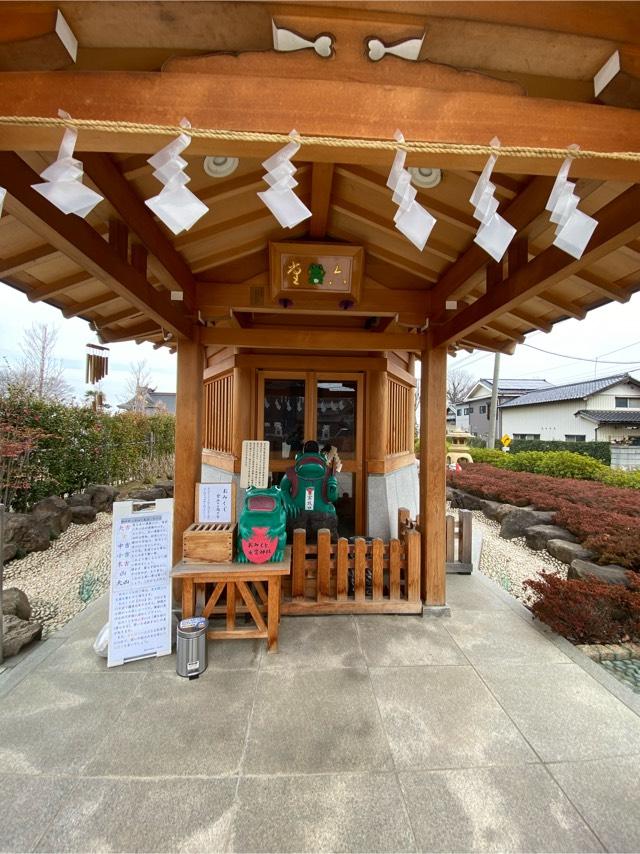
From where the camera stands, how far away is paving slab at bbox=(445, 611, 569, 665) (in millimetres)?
2964

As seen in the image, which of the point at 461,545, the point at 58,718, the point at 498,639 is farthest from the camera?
the point at 461,545

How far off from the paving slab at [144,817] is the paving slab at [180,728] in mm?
80

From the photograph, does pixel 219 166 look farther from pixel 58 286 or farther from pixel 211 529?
pixel 211 529

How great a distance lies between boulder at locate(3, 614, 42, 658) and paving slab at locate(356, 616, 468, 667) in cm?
276

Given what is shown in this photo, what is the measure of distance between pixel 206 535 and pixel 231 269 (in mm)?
2504

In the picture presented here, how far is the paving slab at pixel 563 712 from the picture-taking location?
212 cm

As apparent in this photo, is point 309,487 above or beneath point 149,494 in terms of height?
above

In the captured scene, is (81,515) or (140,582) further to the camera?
(81,515)

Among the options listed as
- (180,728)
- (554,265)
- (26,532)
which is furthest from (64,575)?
(554,265)

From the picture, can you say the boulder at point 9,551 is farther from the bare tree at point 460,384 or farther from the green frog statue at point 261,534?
the bare tree at point 460,384

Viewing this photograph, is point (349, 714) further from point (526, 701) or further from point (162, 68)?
point (162, 68)

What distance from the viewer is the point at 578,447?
17.2 m

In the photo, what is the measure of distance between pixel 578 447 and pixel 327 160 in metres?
20.0

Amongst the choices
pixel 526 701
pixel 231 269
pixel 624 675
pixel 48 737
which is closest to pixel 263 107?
pixel 231 269
